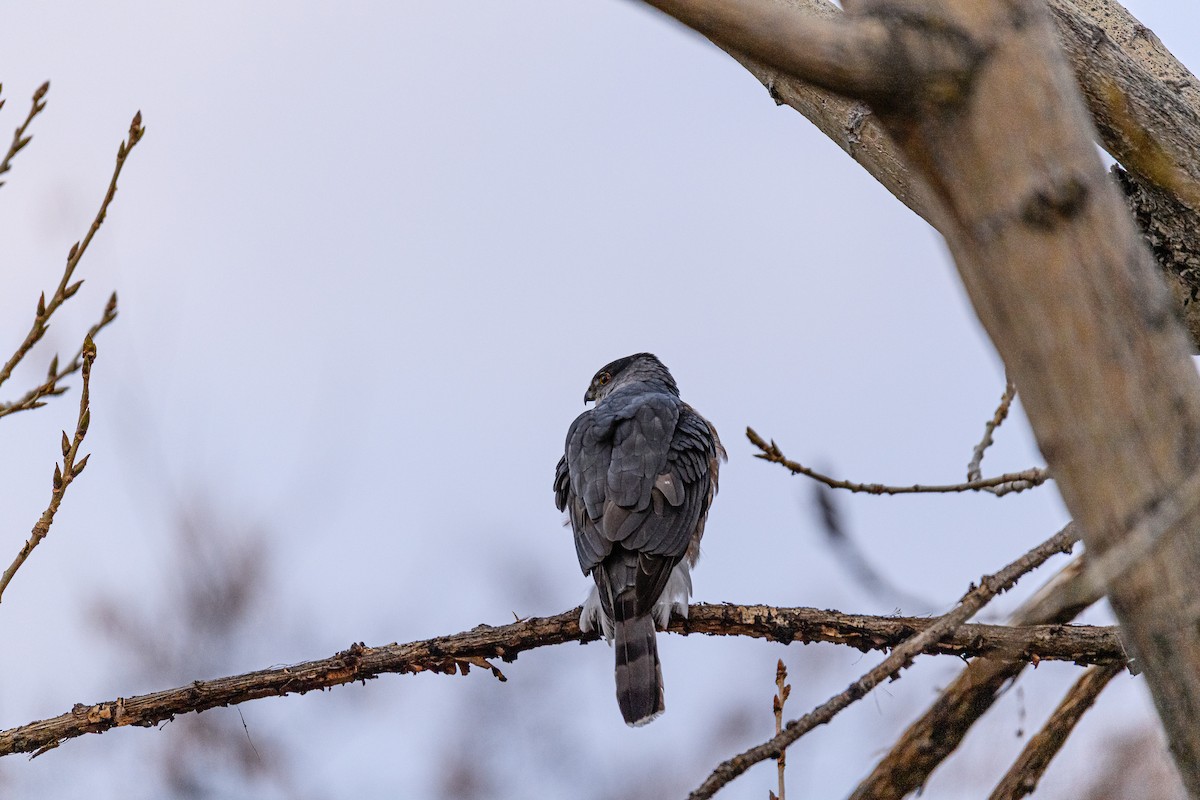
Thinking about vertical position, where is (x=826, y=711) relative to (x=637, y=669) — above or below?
below

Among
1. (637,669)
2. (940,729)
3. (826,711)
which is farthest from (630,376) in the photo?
(826,711)

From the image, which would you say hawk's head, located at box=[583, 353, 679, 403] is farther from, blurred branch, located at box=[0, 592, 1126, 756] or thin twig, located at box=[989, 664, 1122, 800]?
thin twig, located at box=[989, 664, 1122, 800]

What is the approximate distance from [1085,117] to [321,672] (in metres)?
2.76

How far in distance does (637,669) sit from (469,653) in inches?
38.1

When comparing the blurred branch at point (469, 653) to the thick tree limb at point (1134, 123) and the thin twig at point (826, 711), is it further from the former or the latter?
the thin twig at point (826, 711)

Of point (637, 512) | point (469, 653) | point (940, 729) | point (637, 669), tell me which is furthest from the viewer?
point (637, 512)

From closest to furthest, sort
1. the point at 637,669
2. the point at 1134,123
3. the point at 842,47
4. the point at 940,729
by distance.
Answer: the point at 842,47 → the point at 940,729 → the point at 1134,123 → the point at 637,669

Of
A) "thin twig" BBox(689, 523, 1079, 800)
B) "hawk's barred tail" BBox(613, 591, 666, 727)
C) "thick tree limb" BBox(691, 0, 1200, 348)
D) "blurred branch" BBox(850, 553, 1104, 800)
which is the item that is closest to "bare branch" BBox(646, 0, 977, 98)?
"thin twig" BBox(689, 523, 1079, 800)

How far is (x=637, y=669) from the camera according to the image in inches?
165

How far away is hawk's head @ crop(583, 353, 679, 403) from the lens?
6516 millimetres

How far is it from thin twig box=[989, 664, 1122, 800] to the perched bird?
1416mm

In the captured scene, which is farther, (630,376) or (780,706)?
(630,376)

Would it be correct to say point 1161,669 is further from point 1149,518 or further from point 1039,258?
point 1039,258

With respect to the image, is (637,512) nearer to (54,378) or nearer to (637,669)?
(637,669)
